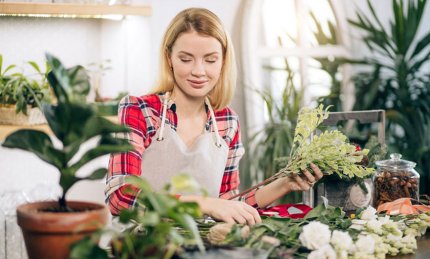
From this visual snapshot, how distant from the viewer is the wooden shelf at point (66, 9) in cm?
371

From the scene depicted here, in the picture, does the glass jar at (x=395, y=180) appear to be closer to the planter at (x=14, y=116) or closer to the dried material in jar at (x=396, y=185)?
the dried material in jar at (x=396, y=185)

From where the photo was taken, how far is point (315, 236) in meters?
1.85

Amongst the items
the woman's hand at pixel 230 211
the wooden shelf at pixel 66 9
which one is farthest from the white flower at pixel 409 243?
the wooden shelf at pixel 66 9

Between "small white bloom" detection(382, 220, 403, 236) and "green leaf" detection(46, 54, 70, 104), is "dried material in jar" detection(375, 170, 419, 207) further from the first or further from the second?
"green leaf" detection(46, 54, 70, 104)

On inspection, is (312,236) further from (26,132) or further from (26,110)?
(26,110)

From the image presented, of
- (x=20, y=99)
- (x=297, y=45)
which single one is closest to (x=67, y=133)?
(x=20, y=99)

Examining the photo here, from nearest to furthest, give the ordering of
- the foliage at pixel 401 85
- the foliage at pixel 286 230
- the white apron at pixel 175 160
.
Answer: the foliage at pixel 286 230 < the white apron at pixel 175 160 < the foliage at pixel 401 85

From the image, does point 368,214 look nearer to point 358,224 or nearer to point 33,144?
point 358,224

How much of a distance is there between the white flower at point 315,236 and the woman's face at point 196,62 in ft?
2.64

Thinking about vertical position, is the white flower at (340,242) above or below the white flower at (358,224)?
above

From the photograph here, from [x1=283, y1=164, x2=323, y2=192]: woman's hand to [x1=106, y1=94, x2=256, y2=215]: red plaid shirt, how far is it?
0.22m

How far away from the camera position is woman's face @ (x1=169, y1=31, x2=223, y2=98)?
8.20ft

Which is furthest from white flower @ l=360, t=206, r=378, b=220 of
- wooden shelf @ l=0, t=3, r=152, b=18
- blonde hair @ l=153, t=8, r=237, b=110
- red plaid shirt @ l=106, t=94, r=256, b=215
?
wooden shelf @ l=0, t=3, r=152, b=18

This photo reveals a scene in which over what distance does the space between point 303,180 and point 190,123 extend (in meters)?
0.53
